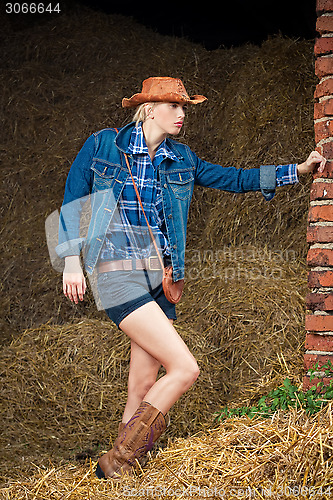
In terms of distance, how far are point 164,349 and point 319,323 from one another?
795 millimetres

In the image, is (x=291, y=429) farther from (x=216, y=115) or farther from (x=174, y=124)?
(x=216, y=115)

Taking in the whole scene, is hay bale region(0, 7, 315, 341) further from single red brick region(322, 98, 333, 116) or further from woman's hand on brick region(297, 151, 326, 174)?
woman's hand on brick region(297, 151, 326, 174)

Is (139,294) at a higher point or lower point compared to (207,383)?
higher

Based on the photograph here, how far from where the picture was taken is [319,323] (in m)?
2.67

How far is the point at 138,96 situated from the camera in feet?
7.66

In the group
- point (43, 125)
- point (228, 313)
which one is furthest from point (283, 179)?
point (43, 125)

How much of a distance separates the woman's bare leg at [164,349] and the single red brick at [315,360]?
68cm

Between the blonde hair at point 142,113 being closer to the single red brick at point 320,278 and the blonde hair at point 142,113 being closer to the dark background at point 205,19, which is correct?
the single red brick at point 320,278

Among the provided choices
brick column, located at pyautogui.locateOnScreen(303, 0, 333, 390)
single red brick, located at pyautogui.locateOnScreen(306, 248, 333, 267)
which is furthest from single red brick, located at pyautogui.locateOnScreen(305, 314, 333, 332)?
single red brick, located at pyautogui.locateOnScreen(306, 248, 333, 267)

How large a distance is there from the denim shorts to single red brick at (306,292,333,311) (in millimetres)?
746

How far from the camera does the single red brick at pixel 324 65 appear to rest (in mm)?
2691

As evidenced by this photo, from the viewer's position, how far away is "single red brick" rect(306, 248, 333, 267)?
8.79 ft

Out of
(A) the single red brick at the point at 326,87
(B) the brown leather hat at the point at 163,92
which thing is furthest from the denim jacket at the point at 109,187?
(A) the single red brick at the point at 326,87

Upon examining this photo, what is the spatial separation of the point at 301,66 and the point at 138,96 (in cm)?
178
